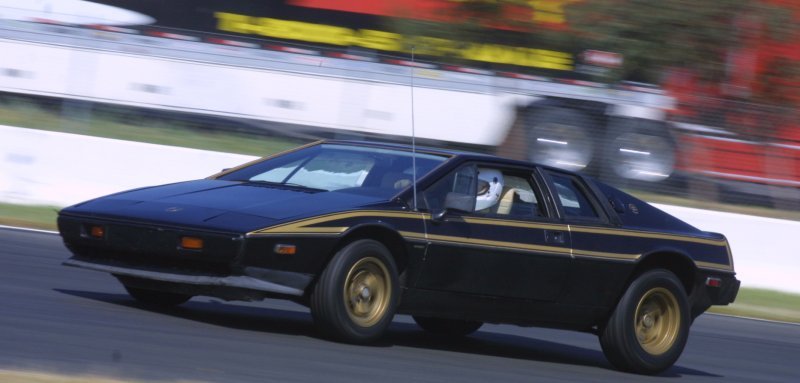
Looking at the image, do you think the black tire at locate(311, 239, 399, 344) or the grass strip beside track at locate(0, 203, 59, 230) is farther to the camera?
the grass strip beside track at locate(0, 203, 59, 230)

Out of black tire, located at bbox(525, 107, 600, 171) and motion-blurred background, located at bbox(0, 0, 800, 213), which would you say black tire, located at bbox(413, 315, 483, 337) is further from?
black tire, located at bbox(525, 107, 600, 171)

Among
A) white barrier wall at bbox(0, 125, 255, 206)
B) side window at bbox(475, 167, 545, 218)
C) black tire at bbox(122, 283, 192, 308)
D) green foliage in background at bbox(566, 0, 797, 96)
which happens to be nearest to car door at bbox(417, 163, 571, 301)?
side window at bbox(475, 167, 545, 218)

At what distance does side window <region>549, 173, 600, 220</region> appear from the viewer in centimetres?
800

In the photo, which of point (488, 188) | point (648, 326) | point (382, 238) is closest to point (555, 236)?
point (488, 188)

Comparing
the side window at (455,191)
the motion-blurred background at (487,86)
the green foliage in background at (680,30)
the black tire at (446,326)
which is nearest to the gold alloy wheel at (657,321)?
the black tire at (446,326)

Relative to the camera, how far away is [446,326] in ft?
28.2

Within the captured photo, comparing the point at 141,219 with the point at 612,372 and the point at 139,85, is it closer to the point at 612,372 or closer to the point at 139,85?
the point at 612,372

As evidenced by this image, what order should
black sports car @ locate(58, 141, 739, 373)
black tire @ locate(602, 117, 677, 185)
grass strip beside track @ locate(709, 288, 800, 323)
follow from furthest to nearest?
black tire @ locate(602, 117, 677, 185) → grass strip beside track @ locate(709, 288, 800, 323) → black sports car @ locate(58, 141, 739, 373)

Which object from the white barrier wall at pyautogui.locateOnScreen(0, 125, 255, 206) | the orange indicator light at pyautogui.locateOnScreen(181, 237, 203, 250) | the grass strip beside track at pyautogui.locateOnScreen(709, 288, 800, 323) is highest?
the orange indicator light at pyautogui.locateOnScreen(181, 237, 203, 250)

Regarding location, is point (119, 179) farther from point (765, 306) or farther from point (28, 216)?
point (765, 306)

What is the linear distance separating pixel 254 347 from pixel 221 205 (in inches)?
35.1

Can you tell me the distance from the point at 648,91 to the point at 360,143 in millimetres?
9862

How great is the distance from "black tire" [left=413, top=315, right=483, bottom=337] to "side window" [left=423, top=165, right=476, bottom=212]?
1.34 metres

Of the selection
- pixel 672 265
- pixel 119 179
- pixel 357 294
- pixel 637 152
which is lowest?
pixel 119 179
